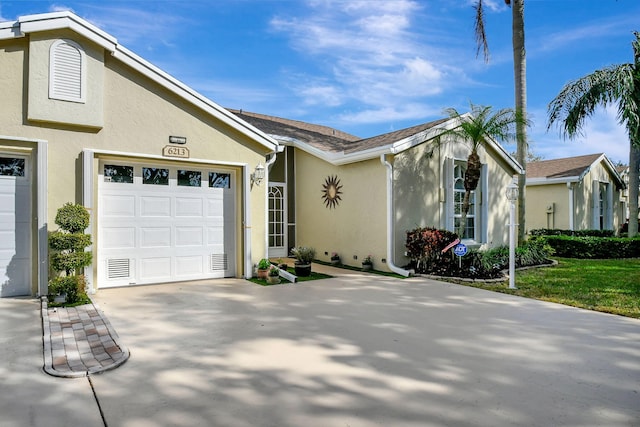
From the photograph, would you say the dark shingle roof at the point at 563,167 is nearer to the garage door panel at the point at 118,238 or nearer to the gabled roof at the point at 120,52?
the gabled roof at the point at 120,52

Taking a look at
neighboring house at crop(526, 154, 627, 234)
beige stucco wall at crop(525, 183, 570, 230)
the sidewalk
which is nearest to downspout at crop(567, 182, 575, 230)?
neighboring house at crop(526, 154, 627, 234)

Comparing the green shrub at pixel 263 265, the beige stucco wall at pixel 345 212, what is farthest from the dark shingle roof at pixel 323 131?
the green shrub at pixel 263 265

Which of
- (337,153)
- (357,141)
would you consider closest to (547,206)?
(357,141)

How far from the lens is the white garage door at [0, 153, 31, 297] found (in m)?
6.40

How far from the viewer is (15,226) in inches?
255

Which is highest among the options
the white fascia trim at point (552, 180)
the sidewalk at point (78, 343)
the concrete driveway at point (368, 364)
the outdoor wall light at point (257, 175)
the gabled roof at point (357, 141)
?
the gabled roof at point (357, 141)

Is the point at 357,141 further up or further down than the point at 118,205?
further up

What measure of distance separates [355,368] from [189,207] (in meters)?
5.93

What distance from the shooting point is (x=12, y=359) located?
3.81 m

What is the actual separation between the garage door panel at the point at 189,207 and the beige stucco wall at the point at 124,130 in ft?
2.78

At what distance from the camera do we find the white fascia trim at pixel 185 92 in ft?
23.9

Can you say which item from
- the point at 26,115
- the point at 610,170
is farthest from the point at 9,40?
the point at 610,170

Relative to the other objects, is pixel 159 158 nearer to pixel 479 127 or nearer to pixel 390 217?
pixel 390 217

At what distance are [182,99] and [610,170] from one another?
20.6m
